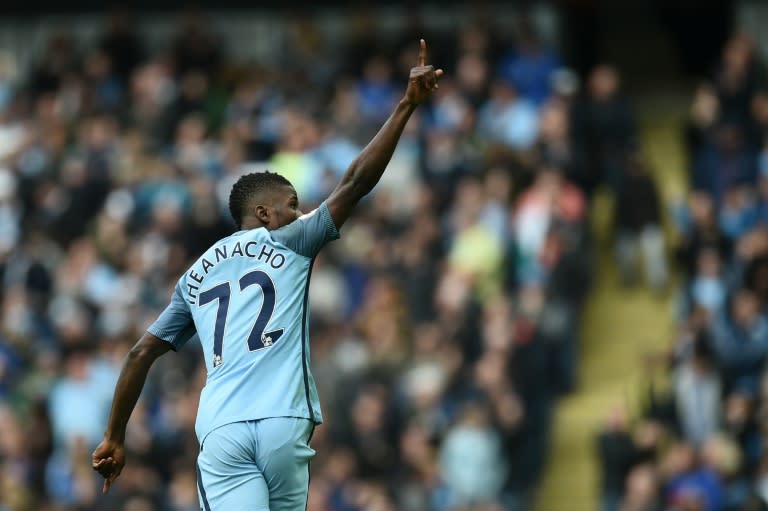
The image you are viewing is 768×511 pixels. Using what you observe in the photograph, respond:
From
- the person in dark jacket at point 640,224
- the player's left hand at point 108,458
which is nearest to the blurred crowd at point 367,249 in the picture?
the person in dark jacket at point 640,224

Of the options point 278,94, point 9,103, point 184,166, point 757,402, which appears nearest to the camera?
point 757,402

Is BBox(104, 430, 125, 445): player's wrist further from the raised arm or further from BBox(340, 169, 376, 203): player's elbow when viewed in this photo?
BBox(340, 169, 376, 203): player's elbow

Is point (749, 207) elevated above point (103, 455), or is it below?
above

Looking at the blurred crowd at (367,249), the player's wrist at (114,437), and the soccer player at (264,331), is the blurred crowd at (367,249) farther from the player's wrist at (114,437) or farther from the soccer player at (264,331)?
the soccer player at (264,331)

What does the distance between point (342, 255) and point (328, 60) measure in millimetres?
4420

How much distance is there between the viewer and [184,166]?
18828mm

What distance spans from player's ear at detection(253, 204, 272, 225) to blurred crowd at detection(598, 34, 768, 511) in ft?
22.9

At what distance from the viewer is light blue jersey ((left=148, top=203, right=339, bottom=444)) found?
7.16 metres

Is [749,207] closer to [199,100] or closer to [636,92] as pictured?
[636,92]

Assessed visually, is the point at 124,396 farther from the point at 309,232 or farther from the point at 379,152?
the point at 379,152

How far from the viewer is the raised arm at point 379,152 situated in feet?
23.4

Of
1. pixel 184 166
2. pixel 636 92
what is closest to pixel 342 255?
pixel 184 166

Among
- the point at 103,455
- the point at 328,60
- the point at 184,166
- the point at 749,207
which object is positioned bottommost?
the point at 103,455

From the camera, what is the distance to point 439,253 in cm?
1686
